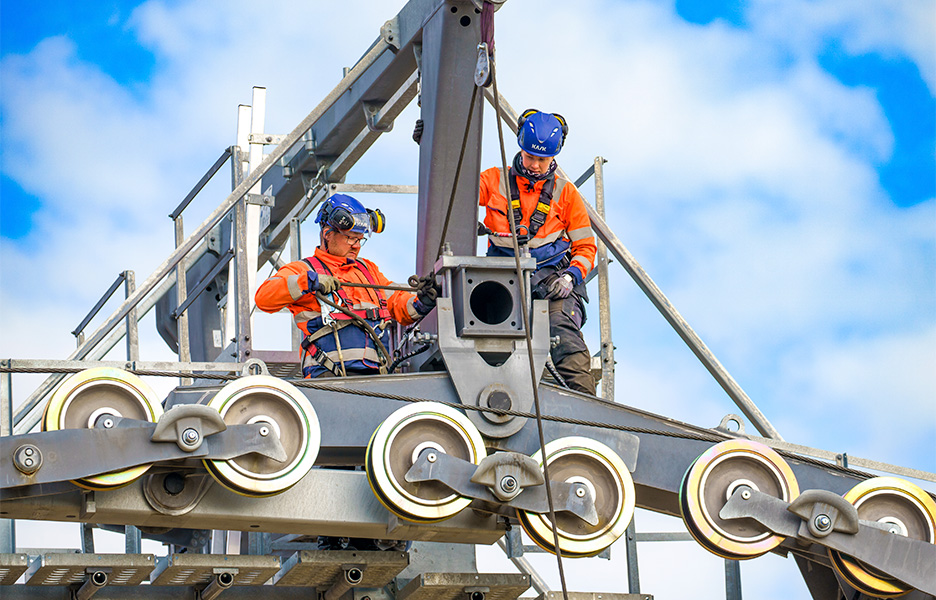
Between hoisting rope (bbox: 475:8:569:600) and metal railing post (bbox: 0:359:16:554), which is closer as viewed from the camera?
hoisting rope (bbox: 475:8:569:600)

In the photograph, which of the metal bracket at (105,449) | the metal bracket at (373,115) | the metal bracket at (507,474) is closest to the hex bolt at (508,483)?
the metal bracket at (507,474)

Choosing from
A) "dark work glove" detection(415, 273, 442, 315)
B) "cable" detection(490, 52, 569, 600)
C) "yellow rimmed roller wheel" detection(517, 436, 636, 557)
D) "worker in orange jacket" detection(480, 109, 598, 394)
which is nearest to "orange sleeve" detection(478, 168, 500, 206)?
"worker in orange jacket" detection(480, 109, 598, 394)

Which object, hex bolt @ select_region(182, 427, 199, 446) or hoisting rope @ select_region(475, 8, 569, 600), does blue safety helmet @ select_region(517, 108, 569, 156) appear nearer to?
hoisting rope @ select_region(475, 8, 569, 600)

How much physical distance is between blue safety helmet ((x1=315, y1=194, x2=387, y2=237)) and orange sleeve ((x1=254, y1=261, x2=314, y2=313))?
1.78ft

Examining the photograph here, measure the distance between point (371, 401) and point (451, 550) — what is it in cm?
263

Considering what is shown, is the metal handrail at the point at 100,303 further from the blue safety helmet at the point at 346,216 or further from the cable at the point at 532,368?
the cable at the point at 532,368

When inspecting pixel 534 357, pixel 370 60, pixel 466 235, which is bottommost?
pixel 534 357

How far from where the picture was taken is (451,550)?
11.0 m

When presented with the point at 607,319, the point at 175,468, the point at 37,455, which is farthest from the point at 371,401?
the point at 607,319

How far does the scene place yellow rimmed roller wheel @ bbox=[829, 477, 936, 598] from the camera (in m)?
8.91

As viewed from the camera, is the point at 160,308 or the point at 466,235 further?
the point at 160,308

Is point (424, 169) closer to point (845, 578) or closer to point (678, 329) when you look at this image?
point (678, 329)

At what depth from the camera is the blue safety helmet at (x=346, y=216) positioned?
10328 millimetres

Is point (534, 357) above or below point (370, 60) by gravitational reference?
below
